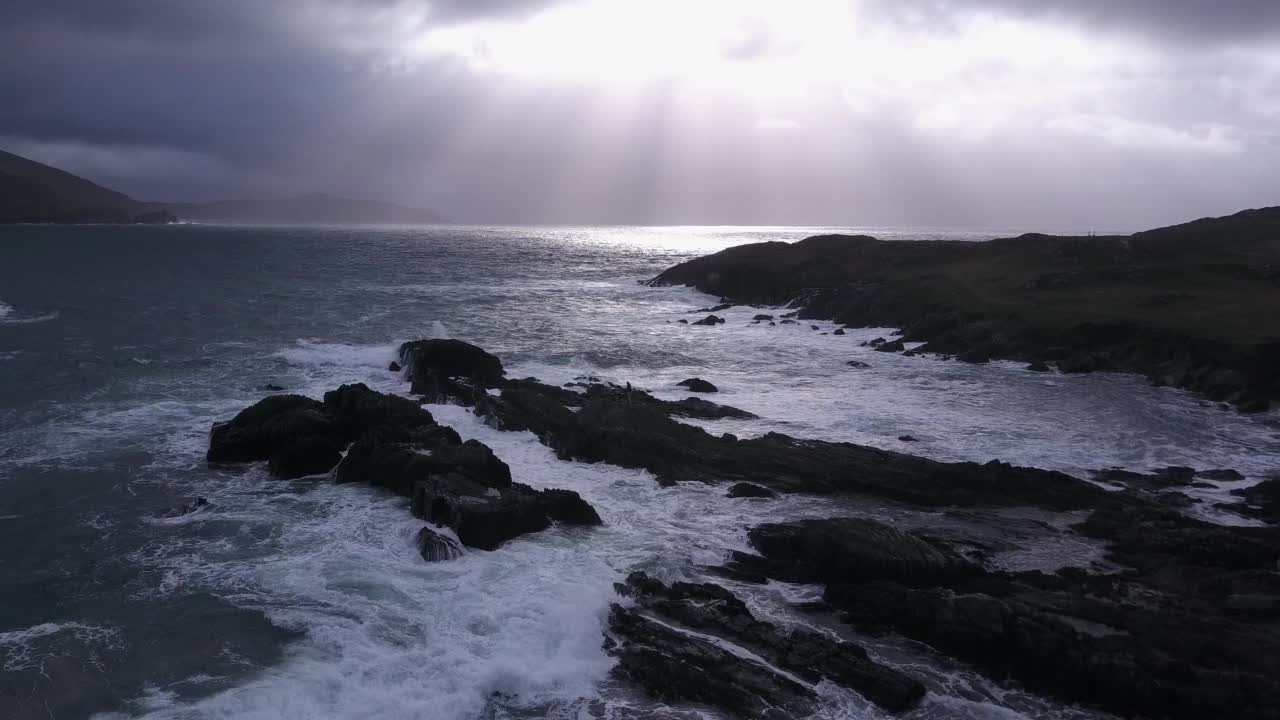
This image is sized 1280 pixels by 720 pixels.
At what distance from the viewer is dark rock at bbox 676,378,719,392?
32.8m

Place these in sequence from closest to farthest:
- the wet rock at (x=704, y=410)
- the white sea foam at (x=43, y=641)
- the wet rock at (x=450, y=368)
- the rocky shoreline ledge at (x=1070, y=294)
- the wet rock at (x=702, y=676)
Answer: the wet rock at (x=702, y=676)
the white sea foam at (x=43, y=641)
the wet rock at (x=704, y=410)
the wet rock at (x=450, y=368)
the rocky shoreline ledge at (x=1070, y=294)

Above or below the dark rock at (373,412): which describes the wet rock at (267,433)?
below

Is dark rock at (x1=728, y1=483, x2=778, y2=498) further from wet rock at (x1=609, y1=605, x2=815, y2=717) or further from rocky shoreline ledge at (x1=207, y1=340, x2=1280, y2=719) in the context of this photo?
wet rock at (x1=609, y1=605, x2=815, y2=717)

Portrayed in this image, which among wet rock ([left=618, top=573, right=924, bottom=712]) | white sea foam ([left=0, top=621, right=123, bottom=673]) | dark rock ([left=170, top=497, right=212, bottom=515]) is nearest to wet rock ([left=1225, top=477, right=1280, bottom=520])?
wet rock ([left=618, top=573, right=924, bottom=712])

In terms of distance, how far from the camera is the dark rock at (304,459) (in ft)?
70.5

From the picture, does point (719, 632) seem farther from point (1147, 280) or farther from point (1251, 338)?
point (1147, 280)

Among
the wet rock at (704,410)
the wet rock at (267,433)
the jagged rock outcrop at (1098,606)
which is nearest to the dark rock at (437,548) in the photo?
the jagged rock outcrop at (1098,606)

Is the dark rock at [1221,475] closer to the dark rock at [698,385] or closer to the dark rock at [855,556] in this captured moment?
Answer: the dark rock at [855,556]

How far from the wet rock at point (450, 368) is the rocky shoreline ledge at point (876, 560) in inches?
197

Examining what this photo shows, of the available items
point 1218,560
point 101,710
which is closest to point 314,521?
point 101,710

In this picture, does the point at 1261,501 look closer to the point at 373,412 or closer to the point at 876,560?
the point at 876,560

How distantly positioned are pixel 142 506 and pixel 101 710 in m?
9.28

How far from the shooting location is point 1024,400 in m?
31.0

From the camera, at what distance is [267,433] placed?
22797 millimetres
